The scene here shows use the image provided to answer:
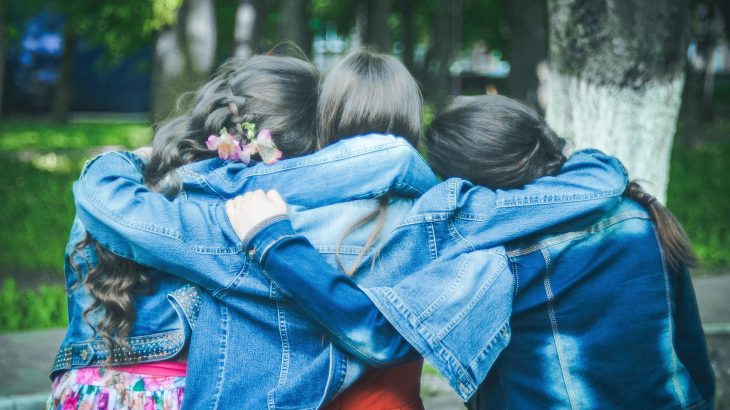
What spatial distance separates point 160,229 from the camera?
72.3 inches

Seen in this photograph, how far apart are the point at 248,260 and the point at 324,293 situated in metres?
0.27

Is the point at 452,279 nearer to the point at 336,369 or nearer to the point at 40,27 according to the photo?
the point at 336,369

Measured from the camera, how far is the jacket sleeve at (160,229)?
1.84 metres

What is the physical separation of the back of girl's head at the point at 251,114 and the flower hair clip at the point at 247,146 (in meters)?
0.04

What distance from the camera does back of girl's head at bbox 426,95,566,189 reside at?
6.84 feet

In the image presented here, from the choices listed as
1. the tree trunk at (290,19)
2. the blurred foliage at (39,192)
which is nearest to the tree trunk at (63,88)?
the blurred foliage at (39,192)

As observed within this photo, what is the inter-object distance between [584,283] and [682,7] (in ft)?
7.37

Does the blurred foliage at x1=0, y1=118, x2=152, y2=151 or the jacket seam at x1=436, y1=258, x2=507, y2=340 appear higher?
the jacket seam at x1=436, y1=258, x2=507, y2=340

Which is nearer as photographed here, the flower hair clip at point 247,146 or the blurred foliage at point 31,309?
the flower hair clip at point 247,146

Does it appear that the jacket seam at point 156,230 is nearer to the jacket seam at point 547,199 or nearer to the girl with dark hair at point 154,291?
the girl with dark hair at point 154,291

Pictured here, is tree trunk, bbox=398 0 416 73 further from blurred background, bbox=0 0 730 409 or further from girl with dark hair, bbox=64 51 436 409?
girl with dark hair, bbox=64 51 436 409

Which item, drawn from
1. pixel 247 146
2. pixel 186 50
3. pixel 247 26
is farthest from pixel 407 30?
pixel 247 146

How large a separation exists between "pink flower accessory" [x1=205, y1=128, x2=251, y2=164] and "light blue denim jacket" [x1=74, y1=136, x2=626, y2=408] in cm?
12

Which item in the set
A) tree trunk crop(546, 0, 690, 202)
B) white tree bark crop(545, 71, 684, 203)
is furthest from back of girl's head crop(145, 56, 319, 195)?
white tree bark crop(545, 71, 684, 203)
